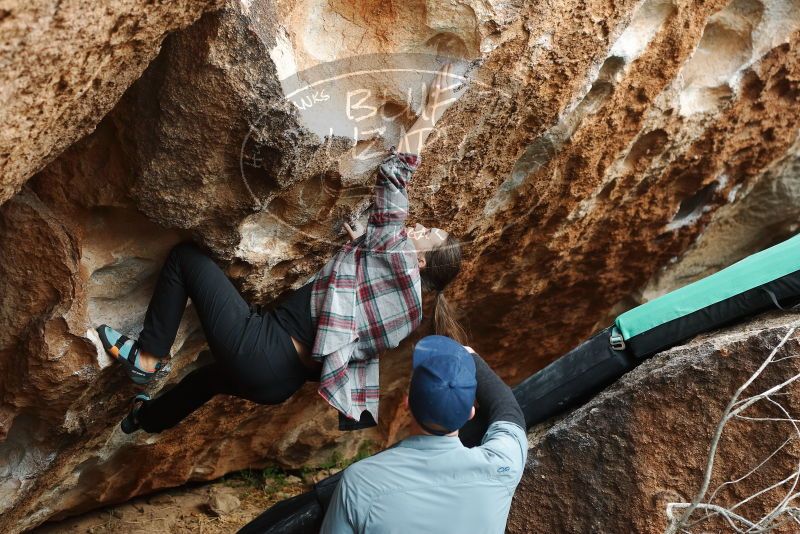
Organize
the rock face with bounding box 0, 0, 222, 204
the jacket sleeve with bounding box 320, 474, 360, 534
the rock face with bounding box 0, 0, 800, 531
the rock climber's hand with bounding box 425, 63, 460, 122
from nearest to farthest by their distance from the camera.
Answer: the rock face with bounding box 0, 0, 222, 204, the jacket sleeve with bounding box 320, 474, 360, 534, the rock face with bounding box 0, 0, 800, 531, the rock climber's hand with bounding box 425, 63, 460, 122

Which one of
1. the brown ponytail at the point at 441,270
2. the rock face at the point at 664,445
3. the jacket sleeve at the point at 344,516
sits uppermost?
the brown ponytail at the point at 441,270

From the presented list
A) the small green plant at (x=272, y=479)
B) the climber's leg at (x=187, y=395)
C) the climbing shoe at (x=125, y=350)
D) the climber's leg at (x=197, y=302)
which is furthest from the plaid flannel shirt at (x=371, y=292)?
the small green plant at (x=272, y=479)

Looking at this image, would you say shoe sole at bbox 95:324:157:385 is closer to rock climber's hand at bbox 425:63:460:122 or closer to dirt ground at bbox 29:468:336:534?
rock climber's hand at bbox 425:63:460:122

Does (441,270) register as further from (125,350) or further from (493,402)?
(125,350)

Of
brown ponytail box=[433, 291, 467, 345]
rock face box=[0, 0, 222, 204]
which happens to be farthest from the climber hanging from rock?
rock face box=[0, 0, 222, 204]

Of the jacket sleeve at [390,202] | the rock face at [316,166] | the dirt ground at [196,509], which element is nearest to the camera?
the rock face at [316,166]

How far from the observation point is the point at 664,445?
8.93ft

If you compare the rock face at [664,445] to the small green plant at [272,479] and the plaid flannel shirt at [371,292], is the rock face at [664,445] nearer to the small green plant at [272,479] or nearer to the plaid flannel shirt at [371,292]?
the plaid flannel shirt at [371,292]

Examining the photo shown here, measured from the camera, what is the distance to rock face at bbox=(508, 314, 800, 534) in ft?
8.55

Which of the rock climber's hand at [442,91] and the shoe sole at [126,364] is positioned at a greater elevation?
the rock climber's hand at [442,91]

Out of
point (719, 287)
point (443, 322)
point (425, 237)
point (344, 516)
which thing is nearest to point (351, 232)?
point (425, 237)

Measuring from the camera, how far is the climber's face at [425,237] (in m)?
2.85

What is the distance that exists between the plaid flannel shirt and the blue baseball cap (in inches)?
23.1

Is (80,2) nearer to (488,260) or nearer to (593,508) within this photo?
(593,508)
